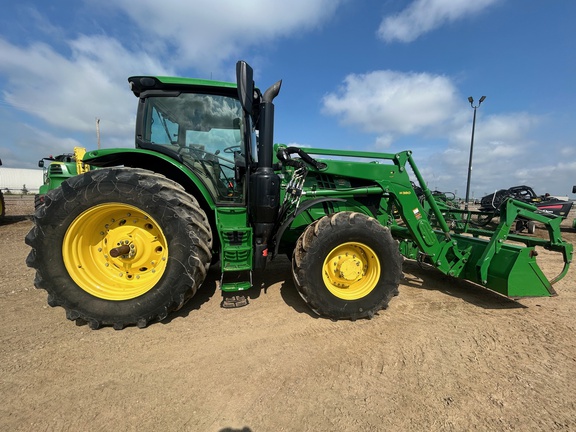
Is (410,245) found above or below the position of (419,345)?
above

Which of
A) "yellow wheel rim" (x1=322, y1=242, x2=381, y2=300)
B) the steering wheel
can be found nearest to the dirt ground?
"yellow wheel rim" (x1=322, y1=242, x2=381, y2=300)

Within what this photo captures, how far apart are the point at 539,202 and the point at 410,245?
9769 mm

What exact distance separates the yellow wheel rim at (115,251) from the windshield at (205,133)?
0.84 meters

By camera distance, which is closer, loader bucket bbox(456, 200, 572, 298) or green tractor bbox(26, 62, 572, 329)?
green tractor bbox(26, 62, 572, 329)

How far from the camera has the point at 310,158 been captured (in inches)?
144

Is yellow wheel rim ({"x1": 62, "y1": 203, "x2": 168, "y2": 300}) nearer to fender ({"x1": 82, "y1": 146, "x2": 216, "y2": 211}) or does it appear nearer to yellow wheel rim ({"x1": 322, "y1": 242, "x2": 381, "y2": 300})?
fender ({"x1": 82, "y1": 146, "x2": 216, "y2": 211})

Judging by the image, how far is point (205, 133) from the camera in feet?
11.6

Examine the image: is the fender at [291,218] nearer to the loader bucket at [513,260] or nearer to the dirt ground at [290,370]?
the dirt ground at [290,370]

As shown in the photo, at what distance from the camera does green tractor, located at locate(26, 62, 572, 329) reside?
9.18 ft

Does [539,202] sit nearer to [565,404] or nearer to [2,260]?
[565,404]

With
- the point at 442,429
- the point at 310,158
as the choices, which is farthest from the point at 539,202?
the point at 442,429

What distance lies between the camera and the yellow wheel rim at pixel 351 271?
322 centimetres

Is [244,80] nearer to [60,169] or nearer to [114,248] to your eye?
[114,248]

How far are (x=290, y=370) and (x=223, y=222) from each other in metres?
1.67
